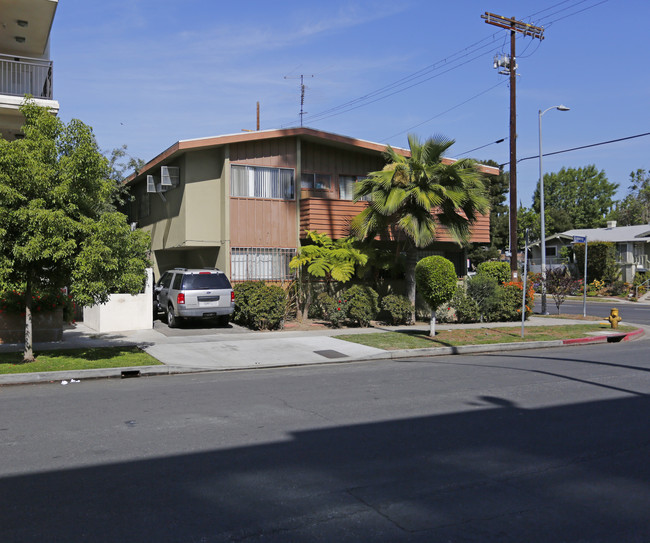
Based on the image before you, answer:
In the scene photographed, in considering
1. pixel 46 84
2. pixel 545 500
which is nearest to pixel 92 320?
pixel 46 84

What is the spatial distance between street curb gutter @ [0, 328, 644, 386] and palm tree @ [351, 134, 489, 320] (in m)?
4.44

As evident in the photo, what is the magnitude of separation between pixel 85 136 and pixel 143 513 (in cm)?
860

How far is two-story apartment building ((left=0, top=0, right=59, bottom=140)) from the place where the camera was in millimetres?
16125

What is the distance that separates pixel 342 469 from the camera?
18.6ft

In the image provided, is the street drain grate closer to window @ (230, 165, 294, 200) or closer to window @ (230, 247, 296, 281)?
window @ (230, 247, 296, 281)

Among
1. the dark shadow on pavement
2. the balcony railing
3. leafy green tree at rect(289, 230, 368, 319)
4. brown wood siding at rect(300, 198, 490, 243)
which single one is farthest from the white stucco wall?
the dark shadow on pavement

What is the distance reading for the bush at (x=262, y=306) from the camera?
17.9 meters

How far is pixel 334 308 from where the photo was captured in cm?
1892

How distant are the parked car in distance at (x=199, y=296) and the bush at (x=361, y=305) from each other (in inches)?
145

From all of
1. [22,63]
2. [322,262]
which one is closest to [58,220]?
[22,63]

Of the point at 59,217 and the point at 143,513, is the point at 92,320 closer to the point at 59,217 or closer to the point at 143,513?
the point at 59,217

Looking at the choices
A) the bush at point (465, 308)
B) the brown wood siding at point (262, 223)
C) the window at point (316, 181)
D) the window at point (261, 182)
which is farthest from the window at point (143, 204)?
the bush at point (465, 308)

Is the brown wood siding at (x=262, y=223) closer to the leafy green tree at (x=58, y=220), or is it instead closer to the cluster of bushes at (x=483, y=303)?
the cluster of bushes at (x=483, y=303)

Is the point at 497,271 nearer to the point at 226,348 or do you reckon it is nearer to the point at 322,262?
the point at 322,262
